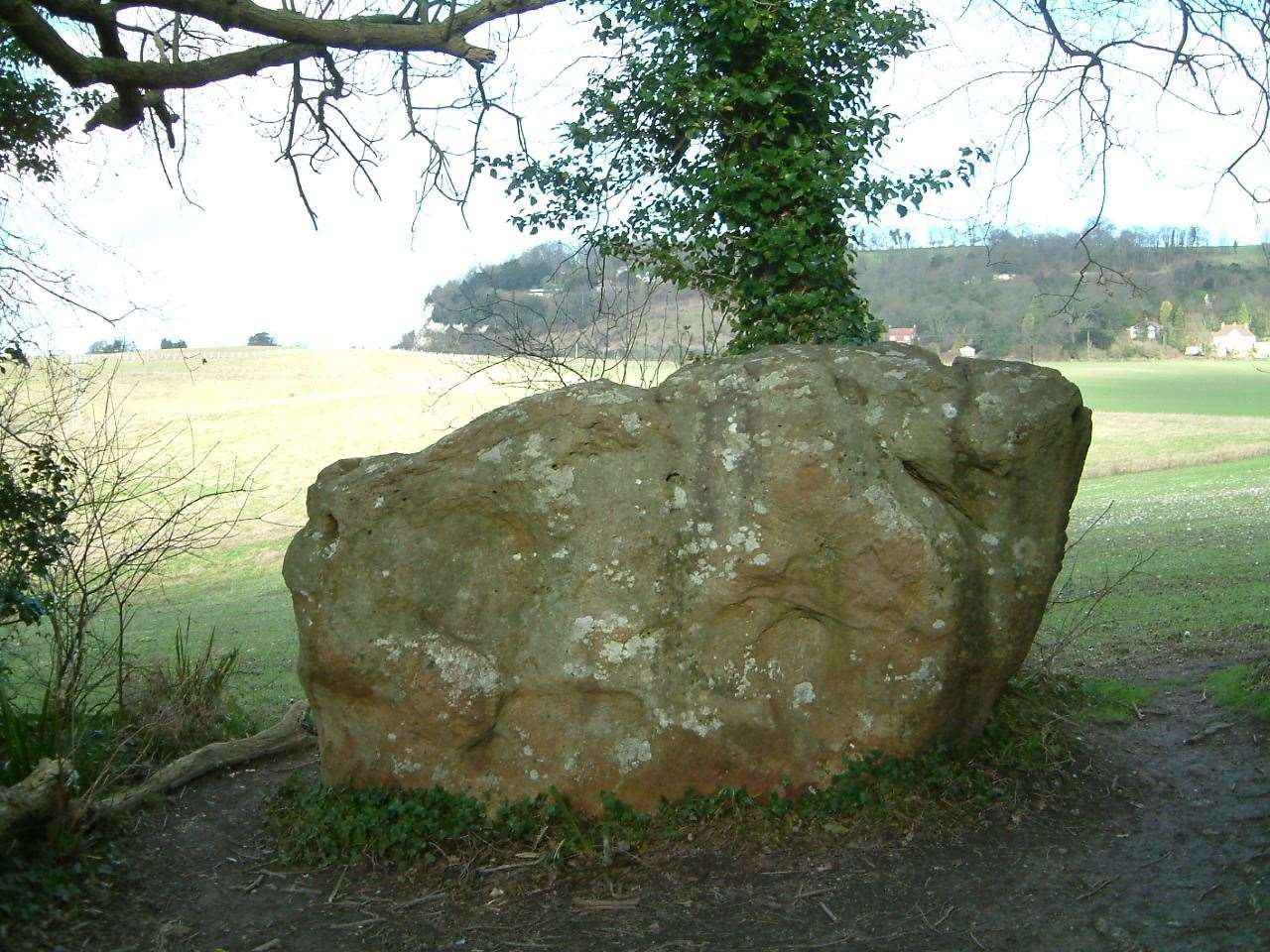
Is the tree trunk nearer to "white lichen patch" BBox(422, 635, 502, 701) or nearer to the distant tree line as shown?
"white lichen patch" BBox(422, 635, 502, 701)

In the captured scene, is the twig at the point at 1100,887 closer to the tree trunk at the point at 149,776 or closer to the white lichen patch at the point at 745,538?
the white lichen patch at the point at 745,538

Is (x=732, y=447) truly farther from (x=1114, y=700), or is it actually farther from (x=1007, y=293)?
(x=1007, y=293)

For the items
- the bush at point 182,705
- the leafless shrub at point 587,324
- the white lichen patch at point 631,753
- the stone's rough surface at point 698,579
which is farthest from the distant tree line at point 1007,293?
the white lichen patch at point 631,753

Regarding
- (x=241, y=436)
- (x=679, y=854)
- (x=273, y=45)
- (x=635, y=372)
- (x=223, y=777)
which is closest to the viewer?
(x=679, y=854)

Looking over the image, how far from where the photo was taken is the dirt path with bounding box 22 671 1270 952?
5031 millimetres

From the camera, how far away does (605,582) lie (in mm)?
6160

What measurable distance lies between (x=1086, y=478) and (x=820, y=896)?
3017 cm

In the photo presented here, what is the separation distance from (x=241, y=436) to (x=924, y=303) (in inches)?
1071

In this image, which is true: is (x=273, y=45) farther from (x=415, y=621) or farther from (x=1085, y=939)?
(x=1085, y=939)

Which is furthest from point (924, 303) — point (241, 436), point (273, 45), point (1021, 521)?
point (241, 436)

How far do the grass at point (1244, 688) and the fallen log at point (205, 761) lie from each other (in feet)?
22.1

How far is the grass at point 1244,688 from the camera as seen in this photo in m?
7.42

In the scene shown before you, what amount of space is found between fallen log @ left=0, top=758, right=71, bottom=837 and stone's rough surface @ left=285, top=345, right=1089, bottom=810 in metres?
1.38

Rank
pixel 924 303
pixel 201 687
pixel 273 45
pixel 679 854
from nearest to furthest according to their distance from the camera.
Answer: pixel 679 854
pixel 201 687
pixel 273 45
pixel 924 303
